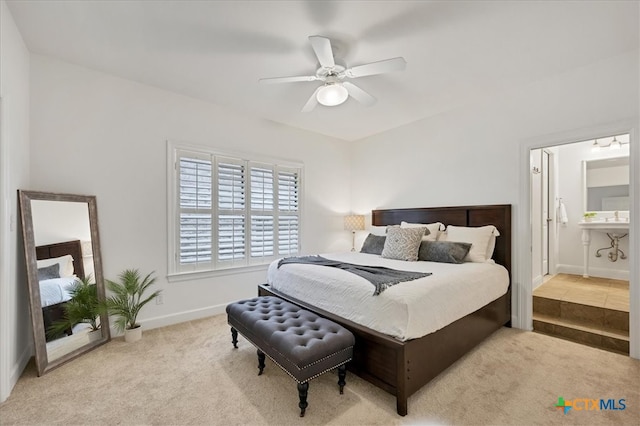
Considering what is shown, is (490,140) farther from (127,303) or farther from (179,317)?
(127,303)

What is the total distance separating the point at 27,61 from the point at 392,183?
4.47m

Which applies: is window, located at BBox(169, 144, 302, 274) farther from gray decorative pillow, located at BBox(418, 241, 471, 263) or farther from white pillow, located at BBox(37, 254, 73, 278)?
gray decorative pillow, located at BBox(418, 241, 471, 263)

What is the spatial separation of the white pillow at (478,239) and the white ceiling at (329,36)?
164 centimetres

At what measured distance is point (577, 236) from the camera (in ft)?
15.1

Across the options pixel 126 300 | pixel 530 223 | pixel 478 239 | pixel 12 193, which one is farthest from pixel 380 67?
pixel 126 300

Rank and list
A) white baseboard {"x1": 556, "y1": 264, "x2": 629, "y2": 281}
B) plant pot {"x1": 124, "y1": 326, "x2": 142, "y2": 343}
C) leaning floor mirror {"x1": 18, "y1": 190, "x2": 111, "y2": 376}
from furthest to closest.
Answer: white baseboard {"x1": 556, "y1": 264, "x2": 629, "y2": 281}
plant pot {"x1": 124, "y1": 326, "x2": 142, "y2": 343}
leaning floor mirror {"x1": 18, "y1": 190, "x2": 111, "y2": 376}

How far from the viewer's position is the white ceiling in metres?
2.03

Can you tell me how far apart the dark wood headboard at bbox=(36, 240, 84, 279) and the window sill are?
0.85 meters

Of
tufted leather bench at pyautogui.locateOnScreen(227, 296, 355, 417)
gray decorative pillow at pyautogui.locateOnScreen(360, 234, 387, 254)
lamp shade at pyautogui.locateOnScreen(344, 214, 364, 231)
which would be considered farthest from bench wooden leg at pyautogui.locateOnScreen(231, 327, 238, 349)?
lamp shade at pyautogui.locateOnScreen(344, 214, 364, 231)

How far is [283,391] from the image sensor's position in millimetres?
2062

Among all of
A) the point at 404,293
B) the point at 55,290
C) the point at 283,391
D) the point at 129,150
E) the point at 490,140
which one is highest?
the point at 490,140

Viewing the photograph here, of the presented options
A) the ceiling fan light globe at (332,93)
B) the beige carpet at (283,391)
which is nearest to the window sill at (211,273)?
the beige carpet at (283,391)

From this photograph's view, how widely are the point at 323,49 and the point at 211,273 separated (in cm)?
292

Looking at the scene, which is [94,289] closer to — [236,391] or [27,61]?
[236,391]
